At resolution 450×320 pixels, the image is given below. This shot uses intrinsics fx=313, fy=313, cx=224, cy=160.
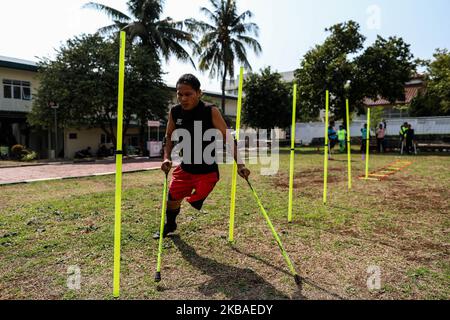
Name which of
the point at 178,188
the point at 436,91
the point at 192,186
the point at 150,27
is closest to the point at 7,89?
the point at 150,27

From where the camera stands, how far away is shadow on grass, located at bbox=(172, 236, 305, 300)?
279 cm

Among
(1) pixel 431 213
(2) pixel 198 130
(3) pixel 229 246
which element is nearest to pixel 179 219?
(3) pixel 229 246

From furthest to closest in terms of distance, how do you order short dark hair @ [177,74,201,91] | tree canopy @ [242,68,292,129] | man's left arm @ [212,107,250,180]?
tree canopy @ [242,68,292,129]
man's left arm @ [212,107,250,180]
short dark hair @ [177,74,201,91]

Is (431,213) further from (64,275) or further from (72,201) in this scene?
(72,201)

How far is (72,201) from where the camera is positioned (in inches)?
262

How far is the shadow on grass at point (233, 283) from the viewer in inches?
110

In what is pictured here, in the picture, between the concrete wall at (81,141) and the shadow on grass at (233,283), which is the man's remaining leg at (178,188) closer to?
the shadow on grass at (233,283)

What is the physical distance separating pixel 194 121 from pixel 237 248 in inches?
65.7

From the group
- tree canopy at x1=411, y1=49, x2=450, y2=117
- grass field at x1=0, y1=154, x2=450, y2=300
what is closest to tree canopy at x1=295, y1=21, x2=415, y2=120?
tree canopy at x1=411, y1=49, x2=450, y2=117

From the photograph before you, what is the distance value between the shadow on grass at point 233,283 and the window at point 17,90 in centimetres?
2365

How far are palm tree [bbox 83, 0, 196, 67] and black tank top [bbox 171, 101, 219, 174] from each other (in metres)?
20.7

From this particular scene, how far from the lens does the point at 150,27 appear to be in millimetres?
22562

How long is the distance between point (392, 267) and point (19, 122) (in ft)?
86.1

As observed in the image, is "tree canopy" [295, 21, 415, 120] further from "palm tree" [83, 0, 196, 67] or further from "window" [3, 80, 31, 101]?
"window" [3, 80, 31, 101]
